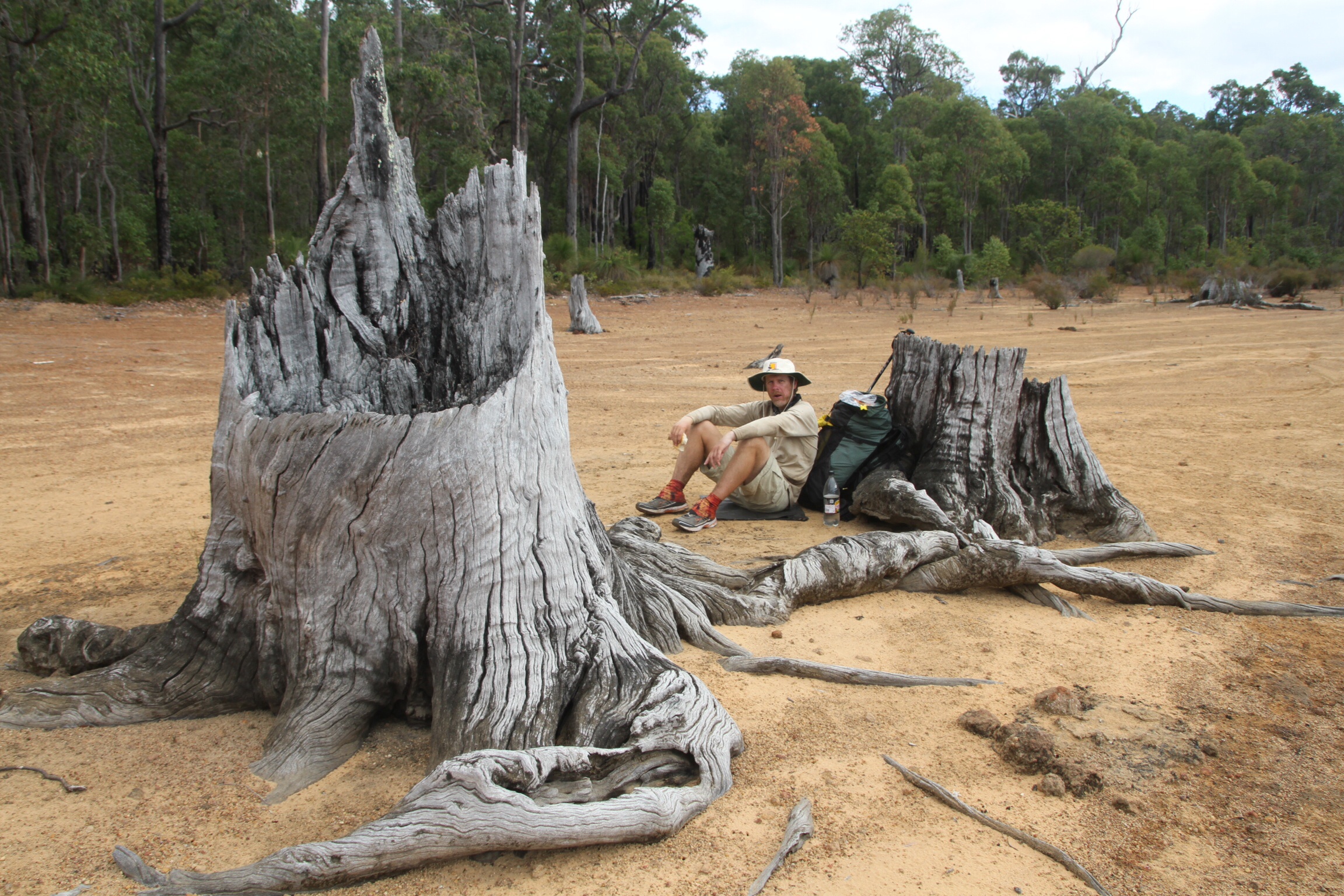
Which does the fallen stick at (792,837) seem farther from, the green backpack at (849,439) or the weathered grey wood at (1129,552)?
the green backpack at (849,439)

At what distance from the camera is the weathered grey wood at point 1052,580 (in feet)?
12.4

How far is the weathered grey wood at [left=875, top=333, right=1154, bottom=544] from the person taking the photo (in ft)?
16.0

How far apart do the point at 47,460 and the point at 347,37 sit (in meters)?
23.0

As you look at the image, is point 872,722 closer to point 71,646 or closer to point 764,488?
point 764,488

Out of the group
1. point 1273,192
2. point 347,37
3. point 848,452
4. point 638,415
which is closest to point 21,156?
point 347,37

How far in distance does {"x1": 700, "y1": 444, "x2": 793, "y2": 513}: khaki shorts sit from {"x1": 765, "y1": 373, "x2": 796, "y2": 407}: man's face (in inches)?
13.2

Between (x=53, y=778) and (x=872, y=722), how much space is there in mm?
2440

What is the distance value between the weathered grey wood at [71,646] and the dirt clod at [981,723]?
108 inches

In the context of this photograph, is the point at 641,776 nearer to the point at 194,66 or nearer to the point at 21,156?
the point at 21,156

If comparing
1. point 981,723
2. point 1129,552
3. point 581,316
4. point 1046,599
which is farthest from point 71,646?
point 581,316

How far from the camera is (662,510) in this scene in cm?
537

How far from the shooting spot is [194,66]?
85.0 ft

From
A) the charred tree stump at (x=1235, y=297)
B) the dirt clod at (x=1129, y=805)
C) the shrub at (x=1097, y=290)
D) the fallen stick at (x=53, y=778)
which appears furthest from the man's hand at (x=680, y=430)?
the shrub at (x=1097, y=290)

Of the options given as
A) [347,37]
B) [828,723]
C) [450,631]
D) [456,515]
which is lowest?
[828,723]
